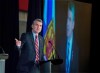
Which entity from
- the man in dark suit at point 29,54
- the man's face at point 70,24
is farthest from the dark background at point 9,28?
the man's face at point 70,24

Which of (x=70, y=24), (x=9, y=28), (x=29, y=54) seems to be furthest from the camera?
(x=70, y=24)

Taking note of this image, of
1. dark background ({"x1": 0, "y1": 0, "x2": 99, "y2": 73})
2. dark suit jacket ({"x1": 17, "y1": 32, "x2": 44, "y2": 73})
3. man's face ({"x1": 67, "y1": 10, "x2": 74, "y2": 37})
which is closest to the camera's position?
dark suit jacket ({"x1": 17, "y1": 32, "x2": 44, "y2": 73})

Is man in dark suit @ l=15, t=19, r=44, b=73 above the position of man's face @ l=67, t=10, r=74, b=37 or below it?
below

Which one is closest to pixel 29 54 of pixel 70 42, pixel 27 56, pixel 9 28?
pixel 27 56

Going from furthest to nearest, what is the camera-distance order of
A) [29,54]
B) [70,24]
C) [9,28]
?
[70,24], [9,28], [29,54]

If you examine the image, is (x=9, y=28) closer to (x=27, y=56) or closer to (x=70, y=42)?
(x=27, y=56)

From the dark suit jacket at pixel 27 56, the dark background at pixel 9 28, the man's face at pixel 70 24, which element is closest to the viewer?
the dark suit jacket at pixel 27 56

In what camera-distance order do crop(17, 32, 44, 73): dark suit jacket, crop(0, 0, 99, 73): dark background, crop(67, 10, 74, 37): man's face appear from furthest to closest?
crop(67, 10, 74, 37): man's face
crop(0, 0, 99, 73): dark background
crop(17, 32, 44, 73): dark suit jacket

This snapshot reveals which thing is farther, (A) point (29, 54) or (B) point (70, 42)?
(B) point (70, 42)

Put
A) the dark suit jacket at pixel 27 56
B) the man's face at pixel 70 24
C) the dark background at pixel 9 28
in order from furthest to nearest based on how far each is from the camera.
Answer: the man's face at pixel 70 24, the dark background at pixel 9 28, the dark suit jacket at pixel 27 56

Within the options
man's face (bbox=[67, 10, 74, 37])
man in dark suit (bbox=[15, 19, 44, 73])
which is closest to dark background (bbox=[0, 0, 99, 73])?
man in dark suit (bbox=[15, 19, 44, 73])

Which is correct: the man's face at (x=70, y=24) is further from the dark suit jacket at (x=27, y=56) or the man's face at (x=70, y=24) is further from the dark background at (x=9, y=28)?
the dark suit jacket at (x=27, y=56)

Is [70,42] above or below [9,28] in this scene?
below

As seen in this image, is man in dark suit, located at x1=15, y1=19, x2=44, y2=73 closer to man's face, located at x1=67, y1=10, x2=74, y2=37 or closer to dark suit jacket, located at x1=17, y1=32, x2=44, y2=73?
dark suit jacket, located at x1=17, y1=32, x2=44, y2=73
